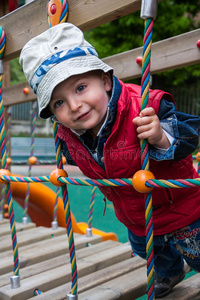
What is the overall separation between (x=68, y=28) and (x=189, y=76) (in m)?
9.83

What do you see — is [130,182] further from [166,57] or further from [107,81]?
[166,57]

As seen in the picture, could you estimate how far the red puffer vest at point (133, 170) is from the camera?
3.09ft

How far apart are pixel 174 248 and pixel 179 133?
0.44 m

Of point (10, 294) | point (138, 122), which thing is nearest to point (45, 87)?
point (138, 122)

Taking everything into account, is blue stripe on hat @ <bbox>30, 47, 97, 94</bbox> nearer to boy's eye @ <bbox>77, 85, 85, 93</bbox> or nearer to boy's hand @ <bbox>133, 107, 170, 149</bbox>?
boy's eye @ <bbox>77, 85, 85, 93</bbox>

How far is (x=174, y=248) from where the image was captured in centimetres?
112

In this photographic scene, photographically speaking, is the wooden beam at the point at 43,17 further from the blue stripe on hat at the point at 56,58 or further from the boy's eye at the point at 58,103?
the boy's eye at the point at 58,103

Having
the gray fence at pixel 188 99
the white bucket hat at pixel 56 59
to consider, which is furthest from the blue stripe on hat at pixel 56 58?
the gray fence at pixel 188 99

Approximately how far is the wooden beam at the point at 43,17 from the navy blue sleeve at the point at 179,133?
1.03 ft

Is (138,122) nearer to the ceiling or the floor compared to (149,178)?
nearer to the ceiling

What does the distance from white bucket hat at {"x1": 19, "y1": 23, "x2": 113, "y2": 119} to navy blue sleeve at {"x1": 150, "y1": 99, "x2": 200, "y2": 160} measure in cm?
22

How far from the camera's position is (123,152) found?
3.08 ft

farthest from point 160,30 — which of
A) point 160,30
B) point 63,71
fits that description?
point 63,71

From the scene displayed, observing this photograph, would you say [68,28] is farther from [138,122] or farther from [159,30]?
[159,30]
